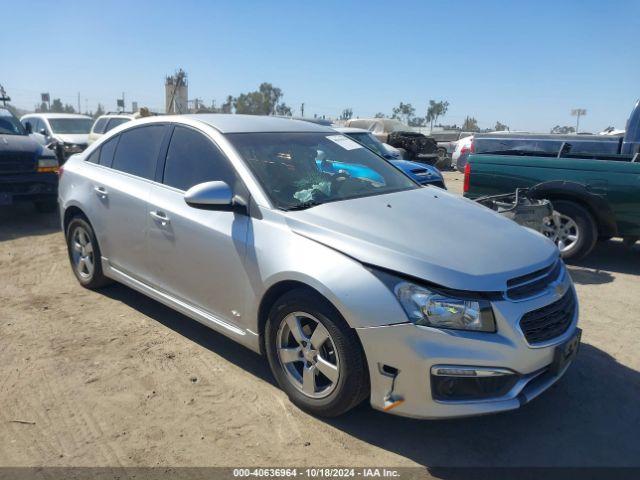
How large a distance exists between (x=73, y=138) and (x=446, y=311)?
43.5 feet

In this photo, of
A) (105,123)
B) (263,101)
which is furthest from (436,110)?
(105,123)

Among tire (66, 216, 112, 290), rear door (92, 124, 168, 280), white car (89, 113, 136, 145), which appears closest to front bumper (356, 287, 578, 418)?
rear door (92, 124, 168, 280)

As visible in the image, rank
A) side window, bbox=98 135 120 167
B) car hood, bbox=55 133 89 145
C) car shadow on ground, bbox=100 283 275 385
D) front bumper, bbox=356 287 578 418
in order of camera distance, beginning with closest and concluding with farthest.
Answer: front bumper, bbox=356 287 578 418 → car shadow on ground, bbox=100 283 275 385 → side window, bbox=98 135 120 167 → car hood, bbox=55 133 89 145

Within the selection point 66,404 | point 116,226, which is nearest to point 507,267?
point 66,404

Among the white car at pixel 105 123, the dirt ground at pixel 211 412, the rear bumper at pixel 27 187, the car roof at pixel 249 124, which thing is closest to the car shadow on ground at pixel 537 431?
the dirt ground at pixel 211 412

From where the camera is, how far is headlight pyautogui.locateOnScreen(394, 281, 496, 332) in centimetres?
264

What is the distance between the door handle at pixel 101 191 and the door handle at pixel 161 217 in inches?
31.3

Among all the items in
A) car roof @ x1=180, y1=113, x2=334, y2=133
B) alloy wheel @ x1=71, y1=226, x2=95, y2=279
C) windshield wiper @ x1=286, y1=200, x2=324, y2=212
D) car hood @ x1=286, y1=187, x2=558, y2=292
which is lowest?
alloy wheel @ x1=71, y1=226, x2=95, y2=279

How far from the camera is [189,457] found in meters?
2.80

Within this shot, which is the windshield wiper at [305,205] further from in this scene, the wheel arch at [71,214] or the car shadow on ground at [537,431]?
the wheel arch at [71,214]

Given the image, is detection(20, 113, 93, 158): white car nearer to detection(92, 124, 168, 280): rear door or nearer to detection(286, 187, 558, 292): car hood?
detection(92, 124, 168, 280): rear door

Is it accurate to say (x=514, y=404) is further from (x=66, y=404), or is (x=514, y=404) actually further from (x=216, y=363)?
(x=66, y=404)

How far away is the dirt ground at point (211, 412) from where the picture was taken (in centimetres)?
283

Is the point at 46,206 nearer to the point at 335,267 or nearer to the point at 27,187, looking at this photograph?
the point at 27,187
